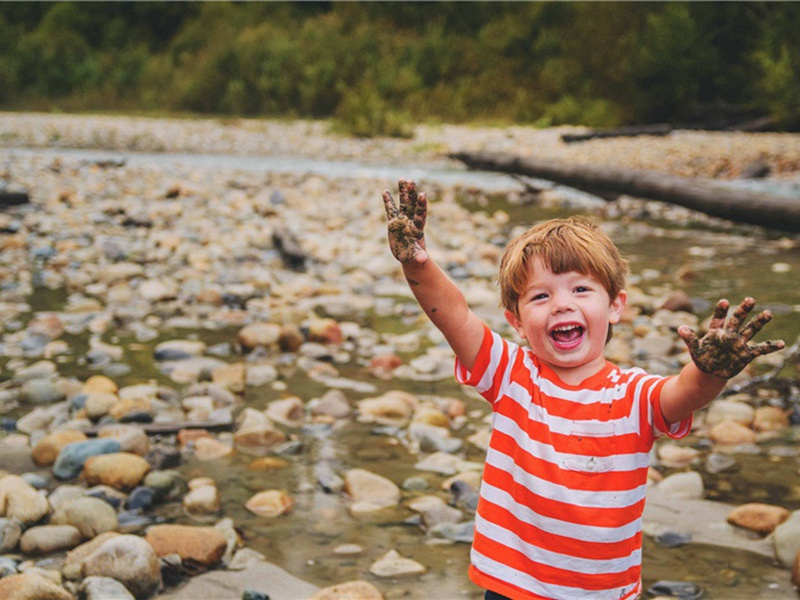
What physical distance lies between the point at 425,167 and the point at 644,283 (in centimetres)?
750

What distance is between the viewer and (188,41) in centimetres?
2864

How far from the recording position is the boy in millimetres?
1570

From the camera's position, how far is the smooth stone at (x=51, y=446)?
109 inches

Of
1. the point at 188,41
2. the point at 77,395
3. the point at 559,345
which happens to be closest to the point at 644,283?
the point at 77,395

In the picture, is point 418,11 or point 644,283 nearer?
point 644,283

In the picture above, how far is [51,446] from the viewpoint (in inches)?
110

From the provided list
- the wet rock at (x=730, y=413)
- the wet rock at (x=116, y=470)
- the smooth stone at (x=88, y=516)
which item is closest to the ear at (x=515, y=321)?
the smooth stone at (x=88, y=516)

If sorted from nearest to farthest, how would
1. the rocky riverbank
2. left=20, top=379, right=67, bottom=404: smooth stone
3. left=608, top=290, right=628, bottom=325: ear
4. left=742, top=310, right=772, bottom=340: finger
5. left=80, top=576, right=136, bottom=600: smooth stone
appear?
left=742, top=310, right=772, bottom=340: finger < left=608, top=290, right=628, bottom=325: ear < left=80, top=576, right=136, bottom=600: smooth stone < the rocky riverbank < left=20, top=379, right=67, bottom=404: smooth stone

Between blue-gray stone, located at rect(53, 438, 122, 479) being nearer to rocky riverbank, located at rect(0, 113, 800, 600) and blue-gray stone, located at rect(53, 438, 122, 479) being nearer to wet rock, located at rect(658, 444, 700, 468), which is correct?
rocky riverbank, located at rect(0, 113, 800, 600)

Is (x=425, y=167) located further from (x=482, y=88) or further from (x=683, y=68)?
(x=482, y=88)

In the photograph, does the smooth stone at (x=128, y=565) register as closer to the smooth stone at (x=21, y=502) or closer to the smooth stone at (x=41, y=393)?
the smooth stone at (x=21, y=502)

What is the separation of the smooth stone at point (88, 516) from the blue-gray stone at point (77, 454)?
1.08 ft

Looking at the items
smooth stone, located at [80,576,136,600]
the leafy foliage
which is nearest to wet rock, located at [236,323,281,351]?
smooth stone, located at [80,576,136,600]

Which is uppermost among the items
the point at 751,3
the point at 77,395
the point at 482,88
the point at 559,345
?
the point at 751,3
